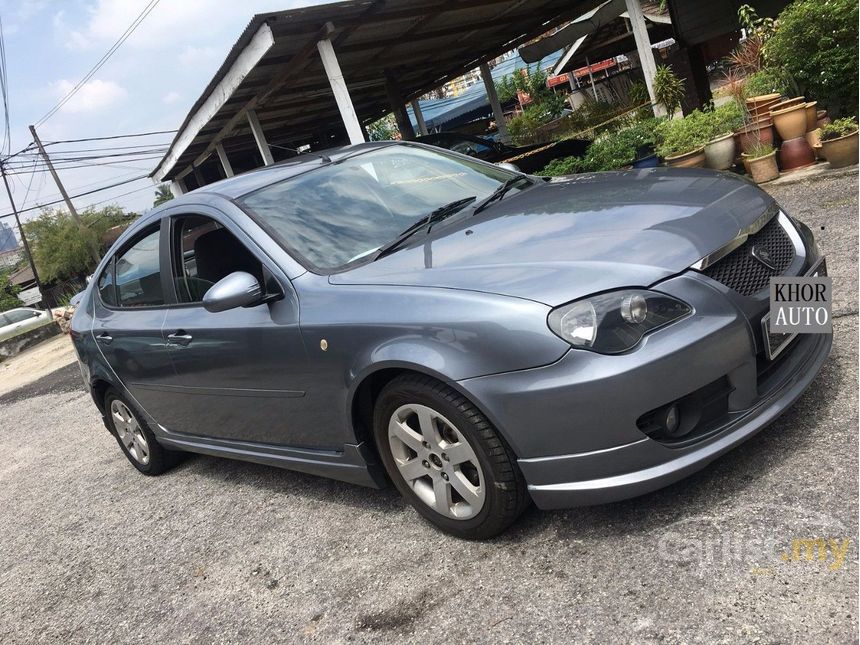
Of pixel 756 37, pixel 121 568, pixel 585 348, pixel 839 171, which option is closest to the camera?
pixel 585 348

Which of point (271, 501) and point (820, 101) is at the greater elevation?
point (820, 101)

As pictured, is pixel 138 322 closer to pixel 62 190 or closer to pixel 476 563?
pixel 476 563

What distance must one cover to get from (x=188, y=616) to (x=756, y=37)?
32.0 ft

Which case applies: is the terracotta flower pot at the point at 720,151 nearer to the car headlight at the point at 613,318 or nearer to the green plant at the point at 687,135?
the green plant at the point at 687,135

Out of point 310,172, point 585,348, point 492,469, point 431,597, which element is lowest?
point 431,597

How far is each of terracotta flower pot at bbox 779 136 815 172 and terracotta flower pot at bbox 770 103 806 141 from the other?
6 centimetres

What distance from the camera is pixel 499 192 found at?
3.55 m

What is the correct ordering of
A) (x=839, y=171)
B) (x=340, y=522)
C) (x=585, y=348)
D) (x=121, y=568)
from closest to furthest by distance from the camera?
(x=585, y=348), (x=340, y=522), (x=121, y=568), (x=839, y=171)

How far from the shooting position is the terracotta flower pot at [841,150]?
252 inches

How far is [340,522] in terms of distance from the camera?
3297mm

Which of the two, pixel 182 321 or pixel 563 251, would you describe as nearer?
pixel 563 251

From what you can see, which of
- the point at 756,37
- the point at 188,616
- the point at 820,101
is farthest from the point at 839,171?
the point at 188,616

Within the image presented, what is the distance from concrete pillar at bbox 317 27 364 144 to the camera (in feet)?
32.7

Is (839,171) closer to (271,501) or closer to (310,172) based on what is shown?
(310,172)
